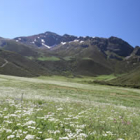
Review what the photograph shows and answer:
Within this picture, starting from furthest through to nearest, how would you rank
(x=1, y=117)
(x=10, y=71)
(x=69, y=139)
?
(x=10, y=71) < (x=1, y=117) < (x=69, y=139)

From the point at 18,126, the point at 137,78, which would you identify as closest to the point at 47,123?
the point at 18,126

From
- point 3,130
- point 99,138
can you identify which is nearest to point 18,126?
point 3,130

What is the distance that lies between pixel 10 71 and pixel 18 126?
166 m

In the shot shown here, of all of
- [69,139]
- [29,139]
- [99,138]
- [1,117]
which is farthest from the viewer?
[1,117]

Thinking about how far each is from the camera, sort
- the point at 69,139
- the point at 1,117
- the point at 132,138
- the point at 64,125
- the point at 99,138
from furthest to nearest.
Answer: the point at 1,117 → the point at 64,125 → the point at 132,138 → the point at 99,138 → the point at 69,139

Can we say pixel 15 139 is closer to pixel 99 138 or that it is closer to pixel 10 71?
pixel 99 138

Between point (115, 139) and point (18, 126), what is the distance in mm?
4122

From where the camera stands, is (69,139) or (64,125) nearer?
(69,139)

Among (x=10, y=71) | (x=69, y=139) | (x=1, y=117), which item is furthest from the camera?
(x=10, y=71)

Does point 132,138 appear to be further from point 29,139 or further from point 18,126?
A: point 18,126

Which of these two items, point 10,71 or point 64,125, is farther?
point 10,71

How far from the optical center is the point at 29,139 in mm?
5410

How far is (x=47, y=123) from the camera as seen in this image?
8000 mm

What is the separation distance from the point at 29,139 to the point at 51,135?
3.27 ft
